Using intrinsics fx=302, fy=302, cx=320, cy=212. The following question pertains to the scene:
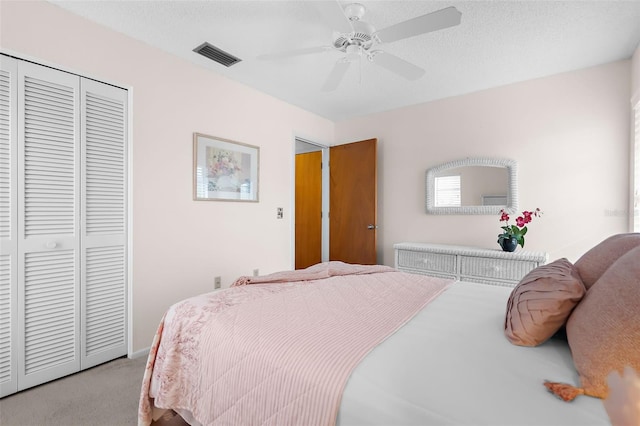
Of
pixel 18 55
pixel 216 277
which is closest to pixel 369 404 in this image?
pixel 216 277

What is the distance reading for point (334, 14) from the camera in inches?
64.3

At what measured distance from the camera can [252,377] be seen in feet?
3.24

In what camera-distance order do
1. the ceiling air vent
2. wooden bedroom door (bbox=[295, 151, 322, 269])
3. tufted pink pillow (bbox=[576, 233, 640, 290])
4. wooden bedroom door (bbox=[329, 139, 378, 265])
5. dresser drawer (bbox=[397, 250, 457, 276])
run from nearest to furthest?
tufted pink pillow (bbox=[576, 233, 640, 290]) → the ceiling air vent → dresser drawer (bbox=[397, 250, 457, 276]) → wooden bedroom door (bbox=[329, 139, 378, 265]) → wooden bedroom door (bbox=[295, 151, 322, 269])

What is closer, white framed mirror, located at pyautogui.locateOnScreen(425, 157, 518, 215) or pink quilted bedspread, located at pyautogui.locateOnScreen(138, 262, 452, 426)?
pink quilted bedspread, located at pyautogui.locateOnScreen(138, 262, 452, 426)

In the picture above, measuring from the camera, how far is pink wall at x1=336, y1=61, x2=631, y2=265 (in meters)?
2.60

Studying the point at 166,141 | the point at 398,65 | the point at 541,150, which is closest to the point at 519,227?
the point at 541,150

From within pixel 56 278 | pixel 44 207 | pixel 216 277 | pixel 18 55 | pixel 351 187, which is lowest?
pixel 216 277

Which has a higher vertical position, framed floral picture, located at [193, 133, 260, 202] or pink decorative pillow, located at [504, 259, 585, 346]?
framed floral picture, located at [193, 133, 260, 202]

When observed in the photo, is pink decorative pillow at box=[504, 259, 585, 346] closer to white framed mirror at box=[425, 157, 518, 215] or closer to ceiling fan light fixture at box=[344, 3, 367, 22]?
ceiling fan light fixture at box=[344, 3, 367, 22]

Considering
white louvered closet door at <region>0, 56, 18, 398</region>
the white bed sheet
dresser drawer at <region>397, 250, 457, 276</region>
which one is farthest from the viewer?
dresser drawer at <region>397, 250, 457, 276</region>

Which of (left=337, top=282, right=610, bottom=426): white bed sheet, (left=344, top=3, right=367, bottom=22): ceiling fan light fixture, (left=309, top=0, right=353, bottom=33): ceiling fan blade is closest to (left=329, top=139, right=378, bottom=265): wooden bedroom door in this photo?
(left=344, top=3, right=367, bottom=22): ceiling fan light fixture

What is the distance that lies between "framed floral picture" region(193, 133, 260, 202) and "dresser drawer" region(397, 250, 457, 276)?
1.74 meters

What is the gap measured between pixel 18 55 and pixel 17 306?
1509 millimetres

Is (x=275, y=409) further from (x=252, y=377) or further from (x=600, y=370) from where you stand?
(x=600, y=370)
